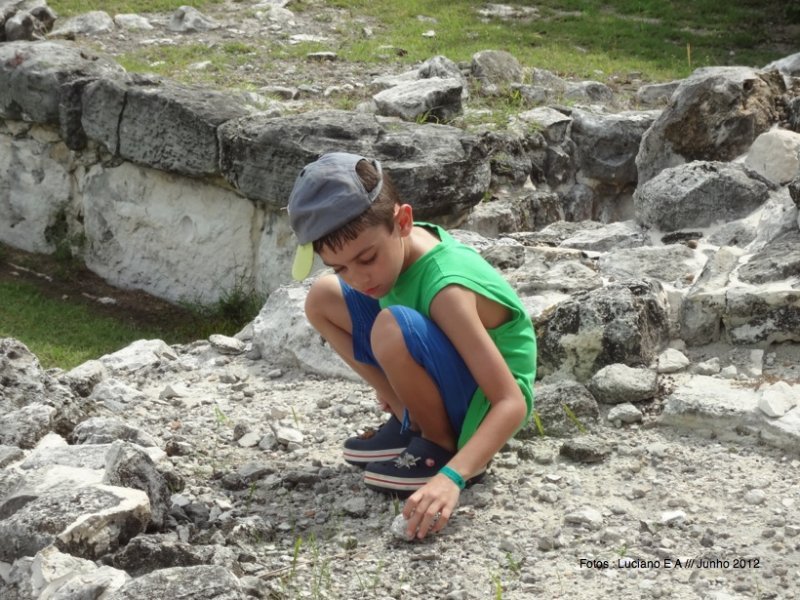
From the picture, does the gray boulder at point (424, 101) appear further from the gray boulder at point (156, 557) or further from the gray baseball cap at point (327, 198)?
the gray boulder at point (156, 557)

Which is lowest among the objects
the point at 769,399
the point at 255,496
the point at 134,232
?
the point at 134,232

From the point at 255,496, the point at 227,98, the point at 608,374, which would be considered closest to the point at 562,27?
the point at 227,98

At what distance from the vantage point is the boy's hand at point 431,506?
315 centimetres

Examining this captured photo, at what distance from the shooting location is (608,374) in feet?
13.7

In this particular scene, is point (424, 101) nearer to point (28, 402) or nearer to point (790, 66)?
point (790, 66)

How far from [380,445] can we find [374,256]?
2.19 feet

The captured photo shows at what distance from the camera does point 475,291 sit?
134 inches

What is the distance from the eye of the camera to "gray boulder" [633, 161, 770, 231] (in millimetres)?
5621

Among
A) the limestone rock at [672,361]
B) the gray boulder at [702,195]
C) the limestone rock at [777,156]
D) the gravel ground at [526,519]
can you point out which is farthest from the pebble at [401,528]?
the limestone rock at [777,156]

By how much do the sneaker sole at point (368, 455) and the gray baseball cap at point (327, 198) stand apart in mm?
732

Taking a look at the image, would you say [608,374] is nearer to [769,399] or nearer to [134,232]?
[769,399]

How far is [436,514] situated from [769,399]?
1.25 metres

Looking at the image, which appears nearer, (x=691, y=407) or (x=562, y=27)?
(x=691, y=407)

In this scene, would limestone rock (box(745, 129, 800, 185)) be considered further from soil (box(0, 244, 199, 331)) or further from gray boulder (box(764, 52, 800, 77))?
soil (box(0, 244, 199, 331))
